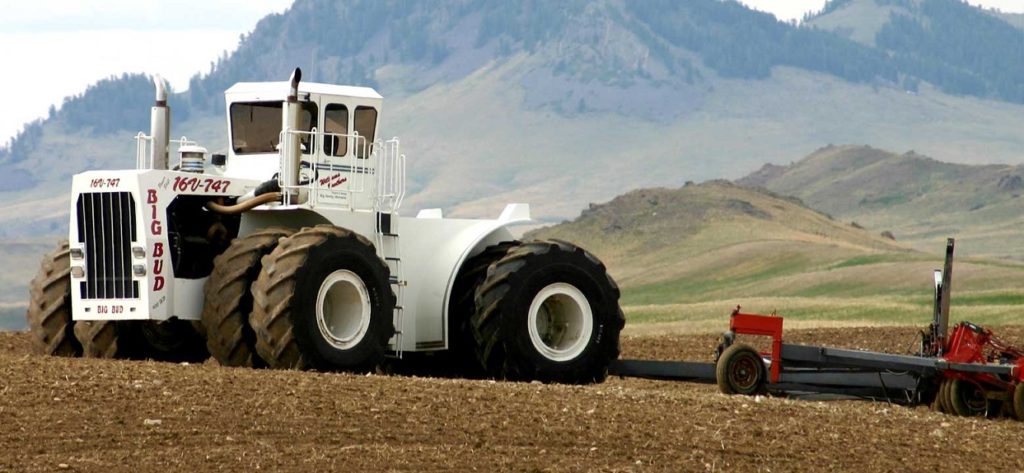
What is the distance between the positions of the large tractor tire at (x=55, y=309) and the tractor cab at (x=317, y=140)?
1.94m

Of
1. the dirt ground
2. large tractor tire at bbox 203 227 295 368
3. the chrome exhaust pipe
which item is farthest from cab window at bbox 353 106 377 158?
the dirt ground

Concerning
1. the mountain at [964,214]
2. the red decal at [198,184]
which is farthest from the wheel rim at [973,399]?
the mountain at [964,214]

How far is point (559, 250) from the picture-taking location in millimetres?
18438

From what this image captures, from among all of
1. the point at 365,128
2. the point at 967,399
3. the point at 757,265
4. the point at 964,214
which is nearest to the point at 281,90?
the point at 365,128

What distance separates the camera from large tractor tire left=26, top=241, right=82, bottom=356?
1772 cm

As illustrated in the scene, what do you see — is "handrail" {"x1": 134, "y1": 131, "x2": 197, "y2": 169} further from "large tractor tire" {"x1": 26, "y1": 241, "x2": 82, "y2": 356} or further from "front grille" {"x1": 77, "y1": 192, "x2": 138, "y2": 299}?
"large tractor tire" {"x1": 26, "y1": 241, "x2": 82, "y2": 356}

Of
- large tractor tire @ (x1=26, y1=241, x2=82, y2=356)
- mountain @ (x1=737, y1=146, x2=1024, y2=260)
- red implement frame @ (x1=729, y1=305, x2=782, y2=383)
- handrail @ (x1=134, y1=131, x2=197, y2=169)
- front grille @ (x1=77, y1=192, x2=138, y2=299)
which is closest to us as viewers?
front grille @ (x1=77, y1=192, x2=138, y2=299)

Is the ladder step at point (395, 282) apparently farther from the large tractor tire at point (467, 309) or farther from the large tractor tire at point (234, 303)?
the large tractor tire at point (234, 303)

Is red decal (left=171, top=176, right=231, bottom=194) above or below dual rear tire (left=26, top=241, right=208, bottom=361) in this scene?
above

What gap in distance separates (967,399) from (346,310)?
5.98 m

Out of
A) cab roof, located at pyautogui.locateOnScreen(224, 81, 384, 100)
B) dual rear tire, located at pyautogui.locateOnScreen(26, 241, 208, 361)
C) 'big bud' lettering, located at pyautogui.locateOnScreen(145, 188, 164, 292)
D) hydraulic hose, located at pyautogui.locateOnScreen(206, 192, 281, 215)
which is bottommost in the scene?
dual rear tire, located at pyautogui.locateOnScreen(26, 241, 208, 361)

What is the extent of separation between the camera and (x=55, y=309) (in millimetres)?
17719

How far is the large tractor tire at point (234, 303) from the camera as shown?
53.5 ft

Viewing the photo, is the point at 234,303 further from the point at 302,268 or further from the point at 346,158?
the point at 346,158
